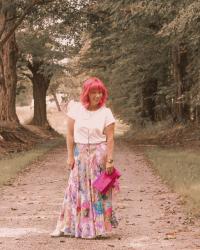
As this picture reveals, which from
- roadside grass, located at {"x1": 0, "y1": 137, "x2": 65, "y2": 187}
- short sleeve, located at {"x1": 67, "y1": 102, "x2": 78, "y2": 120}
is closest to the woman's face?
short sleeve, located at {"x1": 67, "y1": 102, "x2": 78, "y2": 120}

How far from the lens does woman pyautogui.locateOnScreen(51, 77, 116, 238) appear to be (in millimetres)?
7645

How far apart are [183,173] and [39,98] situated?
3050cm

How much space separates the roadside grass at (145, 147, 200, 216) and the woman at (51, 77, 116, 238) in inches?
84.5

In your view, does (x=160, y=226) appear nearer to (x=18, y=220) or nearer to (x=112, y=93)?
(x=18, y=220)

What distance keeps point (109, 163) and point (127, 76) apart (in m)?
34.1

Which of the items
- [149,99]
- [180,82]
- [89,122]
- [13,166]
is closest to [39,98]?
[149,99]

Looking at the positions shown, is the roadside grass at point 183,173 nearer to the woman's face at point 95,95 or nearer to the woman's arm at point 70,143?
the woman's arm at point 70,143

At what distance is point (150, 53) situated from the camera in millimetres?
31891

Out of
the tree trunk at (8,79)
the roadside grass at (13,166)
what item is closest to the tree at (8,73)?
the tree trunk at (8,79)

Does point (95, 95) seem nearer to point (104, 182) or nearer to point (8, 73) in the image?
point (104, 182)

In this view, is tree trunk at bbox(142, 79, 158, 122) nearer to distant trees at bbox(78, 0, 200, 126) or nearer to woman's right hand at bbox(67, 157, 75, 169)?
distant trees at bbox(78, 0, 200, 126)

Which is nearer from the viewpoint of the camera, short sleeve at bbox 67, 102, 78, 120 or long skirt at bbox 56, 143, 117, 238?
long skirt at bbox 56, 143, 117, 238

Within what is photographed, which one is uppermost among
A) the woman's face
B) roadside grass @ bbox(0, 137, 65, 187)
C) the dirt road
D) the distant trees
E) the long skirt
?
the distant trees

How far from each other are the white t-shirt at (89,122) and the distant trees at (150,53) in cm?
754
